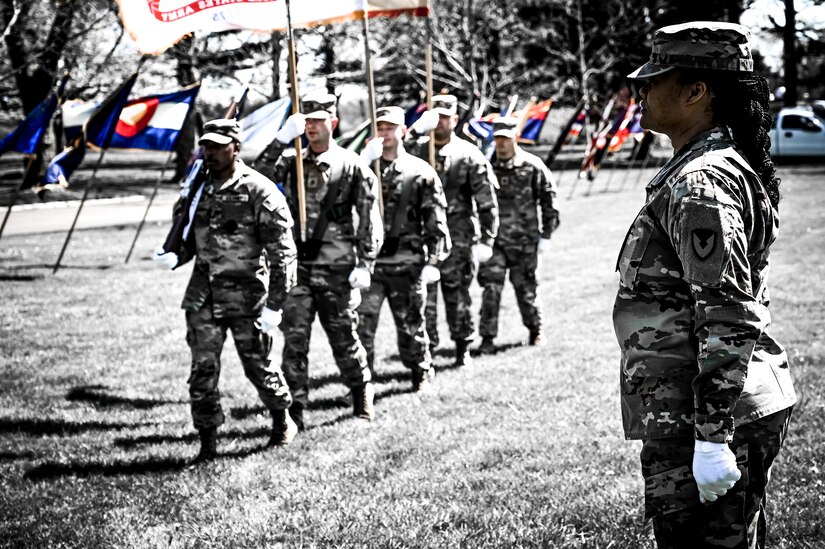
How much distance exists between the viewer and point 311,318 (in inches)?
259

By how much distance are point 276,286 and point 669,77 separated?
137 inches

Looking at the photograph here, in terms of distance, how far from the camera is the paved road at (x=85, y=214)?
19703 millimetres

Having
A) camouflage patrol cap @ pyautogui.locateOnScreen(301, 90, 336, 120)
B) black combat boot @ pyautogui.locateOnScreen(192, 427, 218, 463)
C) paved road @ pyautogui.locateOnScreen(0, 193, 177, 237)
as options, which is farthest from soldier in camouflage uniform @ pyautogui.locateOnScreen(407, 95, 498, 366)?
paved road @ pyautogui.locateOnScreen(0, 193, 177, 237)

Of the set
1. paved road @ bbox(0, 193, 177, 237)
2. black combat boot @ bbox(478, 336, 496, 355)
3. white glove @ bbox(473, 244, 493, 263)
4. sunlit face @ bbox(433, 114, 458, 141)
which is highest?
sunlit face @ bbox(433, 114, 458, 141)

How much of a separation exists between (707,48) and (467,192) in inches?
235

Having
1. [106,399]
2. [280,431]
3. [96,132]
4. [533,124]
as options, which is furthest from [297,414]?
[533,124]

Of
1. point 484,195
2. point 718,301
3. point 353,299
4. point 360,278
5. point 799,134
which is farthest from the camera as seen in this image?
point 799,134

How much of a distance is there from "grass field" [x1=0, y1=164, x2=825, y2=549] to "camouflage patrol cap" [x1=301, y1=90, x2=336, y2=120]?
7.69 feet

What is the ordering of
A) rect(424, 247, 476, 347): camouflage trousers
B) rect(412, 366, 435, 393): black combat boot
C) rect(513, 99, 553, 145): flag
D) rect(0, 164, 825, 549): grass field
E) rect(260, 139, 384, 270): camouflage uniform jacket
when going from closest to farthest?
1. rect(0, 164, 825, 549): grass field
2. rect(260, 139, 384, 270): camouflage uniform jacket
3. rect(412, 366, 435, 393): black combat boot
4. rect(424, 247, 476, 347): camouflage trousers
5. rect(513, 99, 553, 145): flag

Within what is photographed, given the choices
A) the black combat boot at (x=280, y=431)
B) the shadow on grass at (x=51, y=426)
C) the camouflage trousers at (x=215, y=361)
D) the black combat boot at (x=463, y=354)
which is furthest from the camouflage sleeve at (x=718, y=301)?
the black combat boot at (x=463, y=354)

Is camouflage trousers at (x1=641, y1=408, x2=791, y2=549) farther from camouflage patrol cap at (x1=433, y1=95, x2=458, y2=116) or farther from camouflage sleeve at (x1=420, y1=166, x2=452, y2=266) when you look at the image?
camouflage patrol cap at (x1=433, y1=95, x2=458, y2=116)

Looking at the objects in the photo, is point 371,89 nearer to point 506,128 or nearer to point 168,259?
point 168,259

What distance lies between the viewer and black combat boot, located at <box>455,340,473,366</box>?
8273 millimetres

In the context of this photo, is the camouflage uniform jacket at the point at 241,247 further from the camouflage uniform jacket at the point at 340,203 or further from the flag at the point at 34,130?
the flag at the point at 34,130
